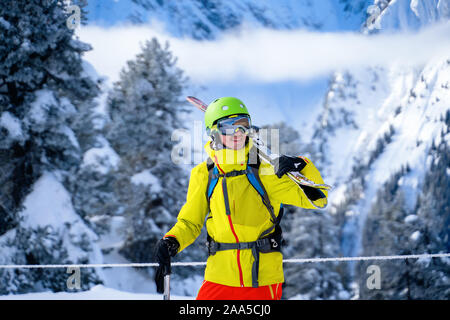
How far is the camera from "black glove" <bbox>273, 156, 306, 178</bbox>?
9.69 feet

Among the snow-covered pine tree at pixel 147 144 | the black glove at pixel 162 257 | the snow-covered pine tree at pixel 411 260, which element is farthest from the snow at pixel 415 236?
the black glove at pixel 162 257

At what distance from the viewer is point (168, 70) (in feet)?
71.3

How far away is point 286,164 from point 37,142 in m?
10.8

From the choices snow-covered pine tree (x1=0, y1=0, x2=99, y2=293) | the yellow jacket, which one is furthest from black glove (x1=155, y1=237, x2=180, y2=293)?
snow-covered pine tree (x1=0, y1=0, x2=99, y2=293)

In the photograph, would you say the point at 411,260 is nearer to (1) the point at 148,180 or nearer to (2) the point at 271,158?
(1) the point at 148,180

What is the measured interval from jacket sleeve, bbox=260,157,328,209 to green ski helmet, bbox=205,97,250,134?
0.47m

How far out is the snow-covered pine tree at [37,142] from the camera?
11.6 m

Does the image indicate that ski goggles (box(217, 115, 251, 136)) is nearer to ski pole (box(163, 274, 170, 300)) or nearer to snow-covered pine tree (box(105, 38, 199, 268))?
ski pole (box(163, 274, 170, 300))

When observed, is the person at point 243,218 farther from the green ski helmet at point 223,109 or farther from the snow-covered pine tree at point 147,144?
the snow-covered pine tree at point 147,144

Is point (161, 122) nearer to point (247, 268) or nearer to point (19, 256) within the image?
point (19, 256)

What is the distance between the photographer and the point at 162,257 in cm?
307

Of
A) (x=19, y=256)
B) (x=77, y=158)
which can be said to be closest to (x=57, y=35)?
(x=77, y=158)

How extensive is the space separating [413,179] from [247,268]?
377 feet
